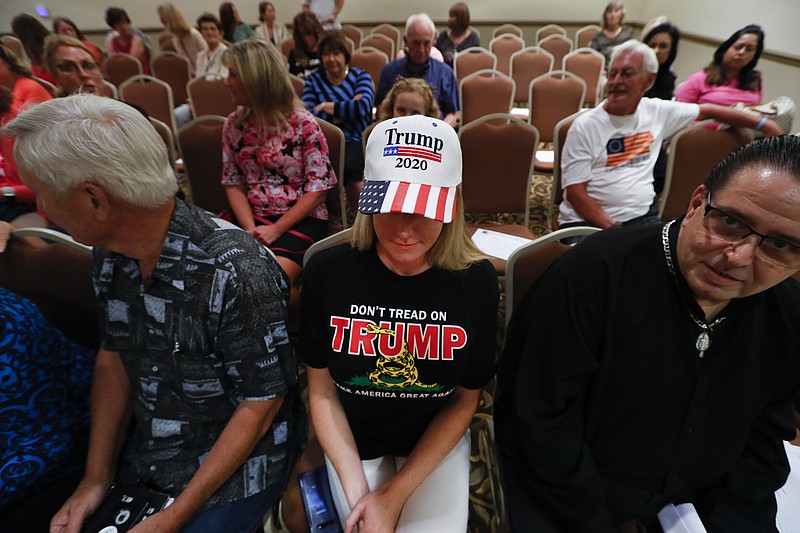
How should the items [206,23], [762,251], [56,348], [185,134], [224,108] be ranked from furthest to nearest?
[206,23] < [224,108] < [185,134] < [56,348] < [762,251]

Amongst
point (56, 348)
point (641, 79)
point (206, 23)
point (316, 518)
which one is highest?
point (206, 23)

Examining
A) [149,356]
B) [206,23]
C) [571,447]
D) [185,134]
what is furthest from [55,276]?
[206,23]

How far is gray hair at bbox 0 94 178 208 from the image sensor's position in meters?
0.82

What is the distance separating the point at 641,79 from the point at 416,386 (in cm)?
195

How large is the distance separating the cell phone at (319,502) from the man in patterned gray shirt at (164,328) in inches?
3.9

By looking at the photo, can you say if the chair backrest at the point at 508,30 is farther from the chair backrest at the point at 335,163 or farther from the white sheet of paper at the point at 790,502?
the white sheet of paper at the point at 790,502

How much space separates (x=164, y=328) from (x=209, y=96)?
364 centimetres

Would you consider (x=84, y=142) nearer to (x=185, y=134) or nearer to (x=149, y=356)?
(x=149, y=356)

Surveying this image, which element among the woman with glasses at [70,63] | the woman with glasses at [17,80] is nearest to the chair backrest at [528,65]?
the woman with glasses at [70,63]

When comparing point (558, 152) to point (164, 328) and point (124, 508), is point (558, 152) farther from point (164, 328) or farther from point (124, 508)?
point (124, 508)

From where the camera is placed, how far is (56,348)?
109cm

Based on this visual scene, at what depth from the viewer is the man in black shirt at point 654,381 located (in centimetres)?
89

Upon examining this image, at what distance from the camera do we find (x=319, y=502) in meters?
1.08

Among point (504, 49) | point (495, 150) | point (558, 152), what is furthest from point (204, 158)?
point (504, 49)
